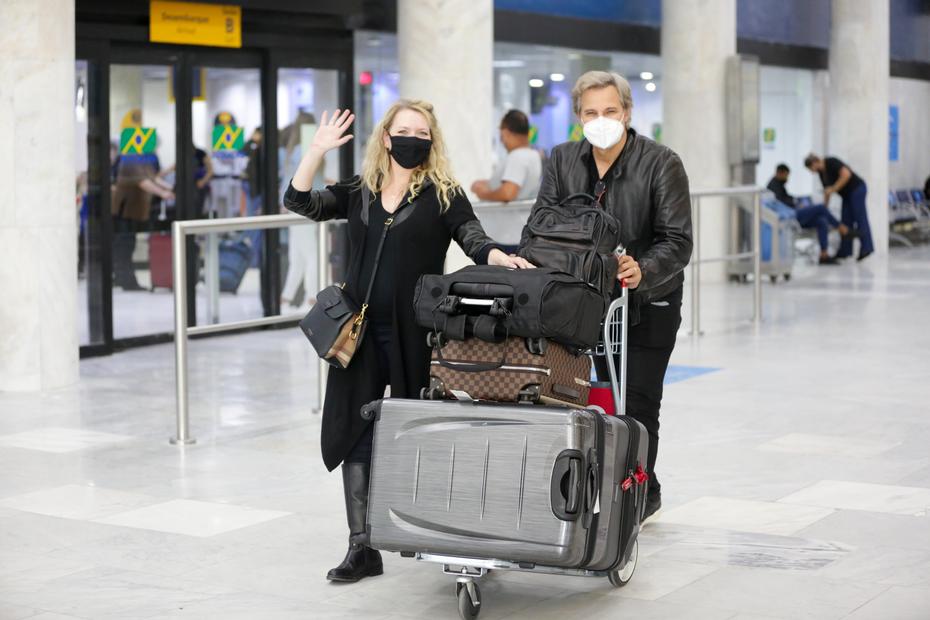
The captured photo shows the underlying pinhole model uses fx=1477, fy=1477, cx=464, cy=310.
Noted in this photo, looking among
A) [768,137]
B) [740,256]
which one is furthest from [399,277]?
[768,137]

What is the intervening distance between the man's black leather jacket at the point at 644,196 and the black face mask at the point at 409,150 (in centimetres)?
47

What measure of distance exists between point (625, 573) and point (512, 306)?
3.57 ft

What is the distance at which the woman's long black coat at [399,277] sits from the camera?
4.72 metres

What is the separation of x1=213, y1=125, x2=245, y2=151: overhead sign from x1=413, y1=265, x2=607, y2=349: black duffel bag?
8420mm

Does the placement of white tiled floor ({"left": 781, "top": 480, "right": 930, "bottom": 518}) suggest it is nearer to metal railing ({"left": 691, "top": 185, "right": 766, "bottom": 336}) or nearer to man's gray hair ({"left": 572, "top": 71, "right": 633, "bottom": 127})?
man's gray hair ({"left": 572, "top": 71, "right": 633, "bottom": 127})

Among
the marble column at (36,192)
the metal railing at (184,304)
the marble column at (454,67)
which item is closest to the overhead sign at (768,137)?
the marble column at (454,67)

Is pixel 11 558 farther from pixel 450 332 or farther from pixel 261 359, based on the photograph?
pixel 261 359

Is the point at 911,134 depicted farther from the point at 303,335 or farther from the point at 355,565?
the point at 355,565

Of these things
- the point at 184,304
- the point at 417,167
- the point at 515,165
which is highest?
the point at 515,165

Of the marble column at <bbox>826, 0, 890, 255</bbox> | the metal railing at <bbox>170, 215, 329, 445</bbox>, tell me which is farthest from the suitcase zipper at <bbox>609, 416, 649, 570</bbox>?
the marble column at <bbox>826, 0, 890, 255</bbox>

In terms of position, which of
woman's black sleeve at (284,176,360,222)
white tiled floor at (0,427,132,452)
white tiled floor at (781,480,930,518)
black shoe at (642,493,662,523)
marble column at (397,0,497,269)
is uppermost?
marble column at (397,0,497,269)

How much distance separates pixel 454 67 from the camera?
12148mm

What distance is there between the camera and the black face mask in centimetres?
472

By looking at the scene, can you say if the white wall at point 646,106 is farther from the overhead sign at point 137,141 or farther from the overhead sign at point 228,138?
the overhead sign at point 137,141
